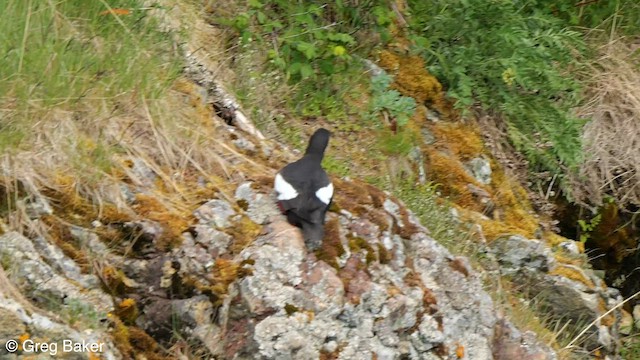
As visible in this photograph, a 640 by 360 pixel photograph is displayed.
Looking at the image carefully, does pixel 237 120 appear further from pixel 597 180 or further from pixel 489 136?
pixel 597 180

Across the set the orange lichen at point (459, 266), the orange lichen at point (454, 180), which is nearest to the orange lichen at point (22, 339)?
the orange lichen at point (459, 266)

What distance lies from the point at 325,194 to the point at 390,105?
193 centimetres

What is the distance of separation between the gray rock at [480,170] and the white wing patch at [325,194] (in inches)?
82.5

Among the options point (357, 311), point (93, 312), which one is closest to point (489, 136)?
point (357, 311)

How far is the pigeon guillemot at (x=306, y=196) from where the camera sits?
13.6 ft

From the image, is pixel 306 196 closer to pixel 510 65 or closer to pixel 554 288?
pixel 554 288

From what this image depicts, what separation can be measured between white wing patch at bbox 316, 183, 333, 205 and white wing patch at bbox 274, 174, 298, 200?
112mm

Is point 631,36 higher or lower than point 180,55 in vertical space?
lower

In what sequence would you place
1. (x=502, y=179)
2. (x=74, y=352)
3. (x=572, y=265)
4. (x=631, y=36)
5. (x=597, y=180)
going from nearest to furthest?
(x=74, y=352) → (x=572, y=265) → (x=502, y=179) → (x=597, y=180) → (x=631, y=36)

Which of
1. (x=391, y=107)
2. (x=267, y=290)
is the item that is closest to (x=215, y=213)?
(x=267, y=290)

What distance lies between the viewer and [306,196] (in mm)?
4191

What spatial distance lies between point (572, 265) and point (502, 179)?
2.69 ft

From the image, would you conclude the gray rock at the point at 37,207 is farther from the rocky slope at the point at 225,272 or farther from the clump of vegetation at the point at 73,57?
the clump of vegetation at the point at 73,57

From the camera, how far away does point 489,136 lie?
658 cm
